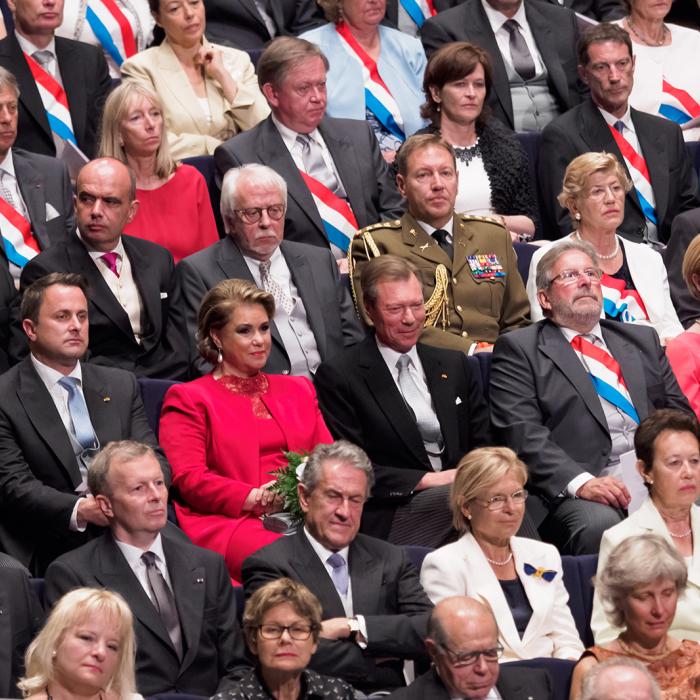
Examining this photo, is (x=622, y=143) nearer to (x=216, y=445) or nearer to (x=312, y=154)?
(x=312, y=154)

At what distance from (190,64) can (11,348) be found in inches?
64.6

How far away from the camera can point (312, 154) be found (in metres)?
6.11

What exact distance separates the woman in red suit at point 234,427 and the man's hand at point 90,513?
1.23 ft

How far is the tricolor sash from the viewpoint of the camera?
19.2 feet

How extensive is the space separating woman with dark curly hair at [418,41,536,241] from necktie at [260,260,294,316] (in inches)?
39.3

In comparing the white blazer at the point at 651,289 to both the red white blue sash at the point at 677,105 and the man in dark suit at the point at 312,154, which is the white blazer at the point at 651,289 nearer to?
the man in dark suit at the point at 312,154

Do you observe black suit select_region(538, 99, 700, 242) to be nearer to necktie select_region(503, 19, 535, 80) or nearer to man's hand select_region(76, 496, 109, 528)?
necktie select_region(503, 19, 535, 80)

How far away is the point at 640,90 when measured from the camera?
7035 mm

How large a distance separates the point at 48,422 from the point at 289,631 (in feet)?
3.70

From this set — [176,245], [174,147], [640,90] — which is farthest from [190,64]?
[640,90]

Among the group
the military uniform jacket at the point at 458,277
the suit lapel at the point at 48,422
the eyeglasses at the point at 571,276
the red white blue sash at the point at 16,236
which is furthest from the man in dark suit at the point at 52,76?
the eyeglasses at the point at 571,276

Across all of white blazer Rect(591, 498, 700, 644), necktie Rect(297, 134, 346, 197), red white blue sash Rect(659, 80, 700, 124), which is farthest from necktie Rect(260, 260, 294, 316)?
red white blue sash Rect(659, 80, 700, 124)

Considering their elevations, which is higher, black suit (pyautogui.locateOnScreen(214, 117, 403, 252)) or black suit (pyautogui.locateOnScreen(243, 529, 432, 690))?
black suit (pyautogui.locateOnScreen(214, 117, 403, 252))

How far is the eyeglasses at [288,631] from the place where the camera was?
3.93m
